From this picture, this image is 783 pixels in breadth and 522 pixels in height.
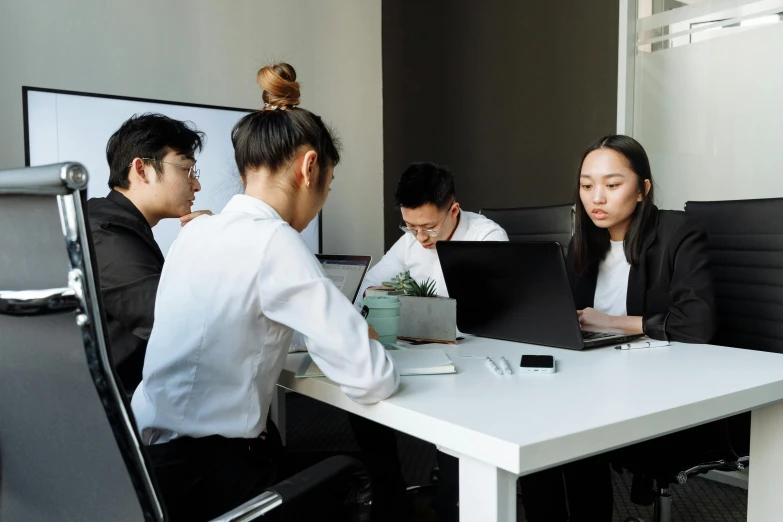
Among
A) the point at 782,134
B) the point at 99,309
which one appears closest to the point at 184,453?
the point at 99,309

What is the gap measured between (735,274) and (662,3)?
1.80 m

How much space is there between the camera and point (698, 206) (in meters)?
2.09

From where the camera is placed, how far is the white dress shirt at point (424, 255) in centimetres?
262

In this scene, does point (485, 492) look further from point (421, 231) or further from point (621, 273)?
point (421, 231)

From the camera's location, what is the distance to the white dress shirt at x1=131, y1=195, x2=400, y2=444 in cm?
110

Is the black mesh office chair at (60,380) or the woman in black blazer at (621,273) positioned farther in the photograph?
the woman in black blazer at (621,273)

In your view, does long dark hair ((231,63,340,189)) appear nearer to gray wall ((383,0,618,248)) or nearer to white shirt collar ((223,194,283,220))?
white shirt collar ((223,194,283,220))

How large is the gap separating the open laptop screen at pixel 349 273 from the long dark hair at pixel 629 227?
67 centimetres

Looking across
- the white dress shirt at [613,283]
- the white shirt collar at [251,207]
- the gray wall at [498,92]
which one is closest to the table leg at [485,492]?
the white shirt collar at [251,207]

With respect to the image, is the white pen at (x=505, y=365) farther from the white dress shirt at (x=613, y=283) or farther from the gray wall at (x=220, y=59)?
the gray wall at (x=220, y=59)

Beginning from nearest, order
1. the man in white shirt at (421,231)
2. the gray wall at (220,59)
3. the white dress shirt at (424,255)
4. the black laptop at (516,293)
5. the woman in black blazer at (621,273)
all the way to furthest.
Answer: the black laptop at (516,293) < the woman in black blazer at (621,273) < the man in white shirt at (421,231) < the white dress shirt at (424,255) < the gray wall at (220,59)

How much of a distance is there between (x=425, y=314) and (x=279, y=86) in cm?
Answer: 69

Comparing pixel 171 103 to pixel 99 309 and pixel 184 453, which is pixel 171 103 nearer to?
pixel 184 453

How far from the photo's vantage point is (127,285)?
162 centimetres
